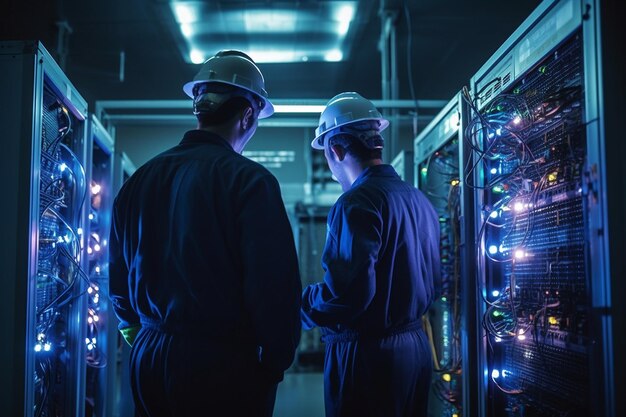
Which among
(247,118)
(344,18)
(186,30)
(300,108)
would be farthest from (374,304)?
(186,30)

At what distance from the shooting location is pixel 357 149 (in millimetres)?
2348

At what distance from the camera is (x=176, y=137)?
668cm

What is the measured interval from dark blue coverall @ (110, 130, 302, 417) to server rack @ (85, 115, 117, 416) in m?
1.35

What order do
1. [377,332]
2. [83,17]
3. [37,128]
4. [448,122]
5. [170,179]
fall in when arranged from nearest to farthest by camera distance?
[170,179] < [37,128] < [377,332] < [448,122] < [83,17]

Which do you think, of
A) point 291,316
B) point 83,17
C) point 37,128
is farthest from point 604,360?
point 83,17

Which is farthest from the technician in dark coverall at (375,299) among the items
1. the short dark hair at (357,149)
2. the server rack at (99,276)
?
the server rack at (99,276)

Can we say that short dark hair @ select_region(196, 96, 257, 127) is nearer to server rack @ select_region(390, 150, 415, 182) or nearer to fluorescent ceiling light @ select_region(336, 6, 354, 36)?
server rack @ select_region(390, 150, 415, 182)

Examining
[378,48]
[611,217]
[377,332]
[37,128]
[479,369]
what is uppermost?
Answer: [378,48]

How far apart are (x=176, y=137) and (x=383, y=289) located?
17.1 ft

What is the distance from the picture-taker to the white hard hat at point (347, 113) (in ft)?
7.97

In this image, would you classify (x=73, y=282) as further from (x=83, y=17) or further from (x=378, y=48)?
(x=378, y=48)

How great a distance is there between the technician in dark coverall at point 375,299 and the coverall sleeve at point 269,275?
1.56 feet

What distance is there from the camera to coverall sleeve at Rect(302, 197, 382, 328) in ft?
6.36

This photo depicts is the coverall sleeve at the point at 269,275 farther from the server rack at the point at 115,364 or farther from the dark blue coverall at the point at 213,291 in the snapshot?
the server rack at the point at 115,364
